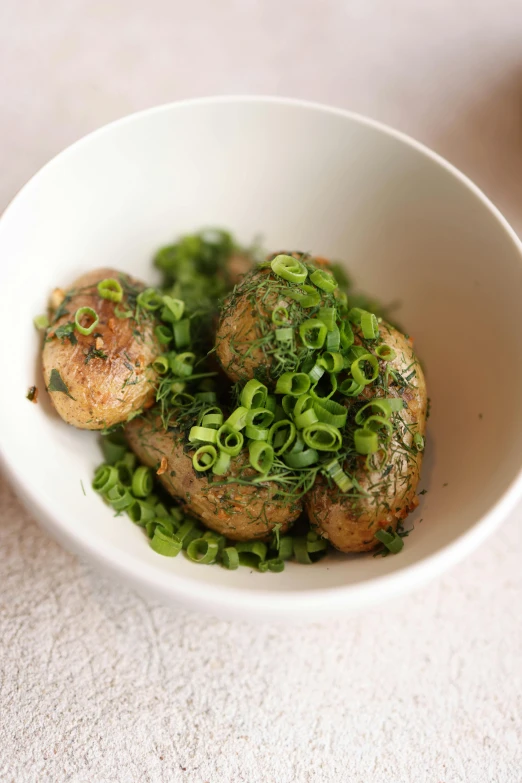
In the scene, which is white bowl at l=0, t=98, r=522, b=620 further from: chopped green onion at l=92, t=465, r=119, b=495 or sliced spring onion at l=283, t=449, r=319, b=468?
sliced spring onion at l=283, t=449, r=319, b=468

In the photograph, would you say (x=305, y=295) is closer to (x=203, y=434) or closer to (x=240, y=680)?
(x=203, y=434)

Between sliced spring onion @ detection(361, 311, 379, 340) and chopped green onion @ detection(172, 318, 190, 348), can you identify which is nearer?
sliced spring onion @ detection(361, 311, 379, 340)

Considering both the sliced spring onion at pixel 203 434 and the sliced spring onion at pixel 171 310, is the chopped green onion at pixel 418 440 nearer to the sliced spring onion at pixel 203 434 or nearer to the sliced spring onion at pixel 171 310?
the sliced spring onion at pixel 203 434

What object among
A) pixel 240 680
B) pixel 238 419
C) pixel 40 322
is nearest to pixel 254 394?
pixel 238 419

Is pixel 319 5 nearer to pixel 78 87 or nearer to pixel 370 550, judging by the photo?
pixel 78 87

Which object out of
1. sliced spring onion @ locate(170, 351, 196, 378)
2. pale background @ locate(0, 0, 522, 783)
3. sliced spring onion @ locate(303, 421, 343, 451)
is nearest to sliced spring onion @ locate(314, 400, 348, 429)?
sliced spring onion @ locate(303, 421, 343, 451)
